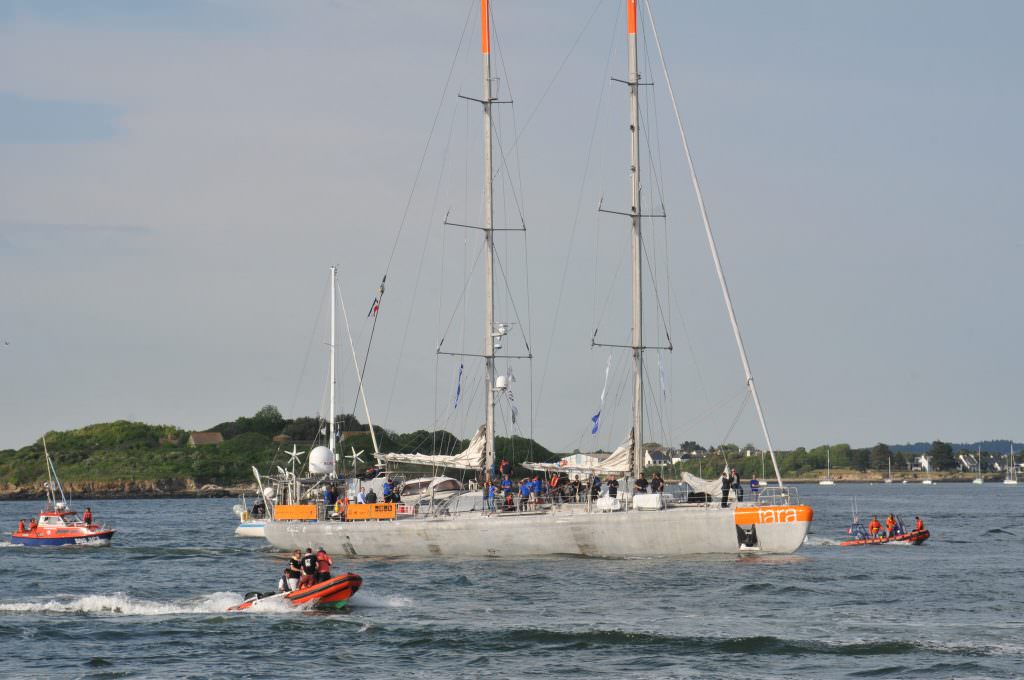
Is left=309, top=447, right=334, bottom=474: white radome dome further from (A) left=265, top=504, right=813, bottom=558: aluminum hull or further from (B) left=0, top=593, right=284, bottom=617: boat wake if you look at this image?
(B) left=0, top=593, right=284, bottom=617: boat wake

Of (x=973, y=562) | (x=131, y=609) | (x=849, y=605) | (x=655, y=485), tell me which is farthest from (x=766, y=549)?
(x=131, y=609)

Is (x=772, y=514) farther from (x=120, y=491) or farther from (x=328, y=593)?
(x=120, y=491)

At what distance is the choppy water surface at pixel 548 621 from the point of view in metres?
32.1

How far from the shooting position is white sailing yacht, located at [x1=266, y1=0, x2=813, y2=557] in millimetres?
49312

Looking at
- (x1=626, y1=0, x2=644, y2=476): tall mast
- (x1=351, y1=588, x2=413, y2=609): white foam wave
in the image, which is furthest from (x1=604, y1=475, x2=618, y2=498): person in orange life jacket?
(x1=351, y1=588, x2=413, y2=609): white foam wave

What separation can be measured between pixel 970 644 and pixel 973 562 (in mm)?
26659

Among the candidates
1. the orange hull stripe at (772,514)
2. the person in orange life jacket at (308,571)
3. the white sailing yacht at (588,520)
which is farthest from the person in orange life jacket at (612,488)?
the person in orange life jacket at (308,571)

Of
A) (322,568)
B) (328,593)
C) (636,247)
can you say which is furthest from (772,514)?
(328,593)

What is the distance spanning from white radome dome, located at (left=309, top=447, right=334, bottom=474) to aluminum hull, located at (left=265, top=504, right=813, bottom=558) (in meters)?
8.93

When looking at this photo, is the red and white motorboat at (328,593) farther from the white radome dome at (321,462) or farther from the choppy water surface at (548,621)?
the white radome dome at (321,462)

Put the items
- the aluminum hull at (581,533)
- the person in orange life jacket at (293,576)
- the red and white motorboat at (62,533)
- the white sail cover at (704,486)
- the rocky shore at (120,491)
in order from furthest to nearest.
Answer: the rocky shore at (120,491), the red and white motorboat at (62,533), the white sail cover at (704,486), the aluminum hull at (581,533), the person in orange life jacket at (293,576)

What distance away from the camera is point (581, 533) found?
51156 millimetres

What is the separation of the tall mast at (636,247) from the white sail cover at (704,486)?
2682mm

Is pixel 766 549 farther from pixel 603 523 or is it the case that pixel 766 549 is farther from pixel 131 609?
pixel 131 609
